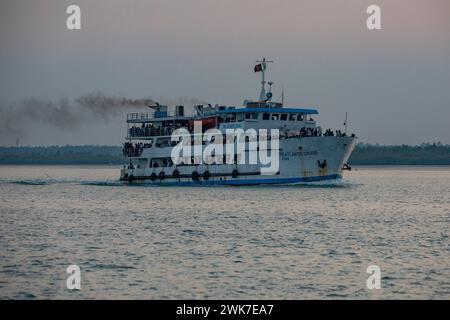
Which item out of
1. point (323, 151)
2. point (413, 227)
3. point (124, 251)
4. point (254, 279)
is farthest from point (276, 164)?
point (254, 279)

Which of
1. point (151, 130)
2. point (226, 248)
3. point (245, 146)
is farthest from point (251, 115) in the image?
point (226, 248)

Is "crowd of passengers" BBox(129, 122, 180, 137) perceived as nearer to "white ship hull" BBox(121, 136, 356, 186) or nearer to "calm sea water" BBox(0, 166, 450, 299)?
"white ship hull" BBox(121, 136, 356, 186)

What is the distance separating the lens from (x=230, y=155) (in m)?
78.4

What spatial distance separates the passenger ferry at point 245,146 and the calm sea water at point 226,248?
7.34 metres

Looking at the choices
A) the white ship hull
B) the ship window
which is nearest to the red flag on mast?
the ship window

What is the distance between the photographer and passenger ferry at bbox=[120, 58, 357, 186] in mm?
75562

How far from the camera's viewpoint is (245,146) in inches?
3009

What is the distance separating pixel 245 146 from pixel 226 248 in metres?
37.8

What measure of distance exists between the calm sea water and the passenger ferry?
24.1ft

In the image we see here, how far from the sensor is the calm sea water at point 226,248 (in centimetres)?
2952

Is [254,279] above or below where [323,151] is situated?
below

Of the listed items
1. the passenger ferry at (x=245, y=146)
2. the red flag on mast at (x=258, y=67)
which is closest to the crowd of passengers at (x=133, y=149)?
the passenger ferry at (x=245, y=146)

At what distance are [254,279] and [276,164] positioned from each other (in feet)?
151
